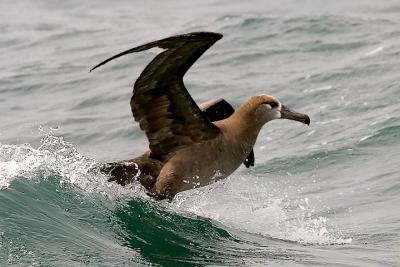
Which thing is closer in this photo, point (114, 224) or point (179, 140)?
point (114, 224)

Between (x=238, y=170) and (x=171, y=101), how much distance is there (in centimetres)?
446

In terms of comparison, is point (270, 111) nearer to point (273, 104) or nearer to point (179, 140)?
point (273, 104)

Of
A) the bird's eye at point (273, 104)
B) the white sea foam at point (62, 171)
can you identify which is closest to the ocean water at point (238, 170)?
the white sea foam at point (62, 171)

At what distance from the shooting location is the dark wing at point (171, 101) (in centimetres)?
943

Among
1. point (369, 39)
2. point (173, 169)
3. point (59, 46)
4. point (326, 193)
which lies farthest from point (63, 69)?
point (173, 169)

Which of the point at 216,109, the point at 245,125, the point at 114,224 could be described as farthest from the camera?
the point at 216,109

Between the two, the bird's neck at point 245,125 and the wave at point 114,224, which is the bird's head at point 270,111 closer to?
the bird's neck at point 245,125

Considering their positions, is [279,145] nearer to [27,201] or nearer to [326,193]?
[326,193]

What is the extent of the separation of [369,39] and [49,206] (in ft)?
41.1

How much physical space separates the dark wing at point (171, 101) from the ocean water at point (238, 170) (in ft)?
2.22

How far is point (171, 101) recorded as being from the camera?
10.2 m

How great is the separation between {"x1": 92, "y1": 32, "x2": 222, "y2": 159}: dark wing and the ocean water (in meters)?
0.68

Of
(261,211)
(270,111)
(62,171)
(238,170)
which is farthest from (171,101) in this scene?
(238,170)

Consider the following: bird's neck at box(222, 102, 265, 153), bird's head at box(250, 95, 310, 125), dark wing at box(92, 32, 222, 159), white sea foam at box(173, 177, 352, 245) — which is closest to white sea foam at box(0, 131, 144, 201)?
dark wing at box(92, 32, 222, 159)
